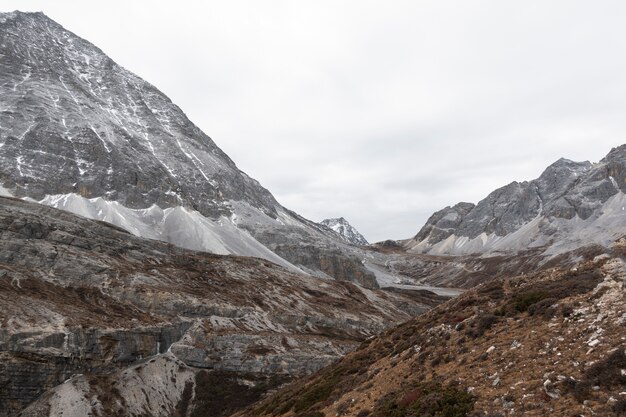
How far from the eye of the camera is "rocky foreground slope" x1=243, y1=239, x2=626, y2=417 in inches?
635

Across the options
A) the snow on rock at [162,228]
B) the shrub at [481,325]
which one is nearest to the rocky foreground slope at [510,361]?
the shrub at [481,325]

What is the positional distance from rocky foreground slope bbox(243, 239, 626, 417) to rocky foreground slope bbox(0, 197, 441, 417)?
41221 millimetres

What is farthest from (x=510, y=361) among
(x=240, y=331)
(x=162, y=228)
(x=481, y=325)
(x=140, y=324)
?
(x=162, y=228)

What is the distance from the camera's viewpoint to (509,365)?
771 inches

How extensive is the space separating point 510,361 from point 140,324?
7210cm

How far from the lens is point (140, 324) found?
260 ft

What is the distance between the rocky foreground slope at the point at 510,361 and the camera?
635 inches

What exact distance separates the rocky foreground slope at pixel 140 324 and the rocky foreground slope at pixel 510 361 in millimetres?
41221

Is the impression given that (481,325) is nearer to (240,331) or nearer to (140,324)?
(140,324)

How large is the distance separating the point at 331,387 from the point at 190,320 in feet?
208

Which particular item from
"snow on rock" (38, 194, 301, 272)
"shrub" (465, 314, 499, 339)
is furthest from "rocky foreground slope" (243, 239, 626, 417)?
"snow on rock" (38, 194, 301, 272)

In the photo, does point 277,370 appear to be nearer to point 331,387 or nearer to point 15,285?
point 15,285

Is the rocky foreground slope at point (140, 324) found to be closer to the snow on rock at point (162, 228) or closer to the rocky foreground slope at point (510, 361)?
the rocky foreground slope at point (510, 361)

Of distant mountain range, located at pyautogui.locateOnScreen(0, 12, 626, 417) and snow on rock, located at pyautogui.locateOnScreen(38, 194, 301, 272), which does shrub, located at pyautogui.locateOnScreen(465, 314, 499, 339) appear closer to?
distant mountain range, located at pyautogui.locateOnScreen(0, 12, 626, 417)
